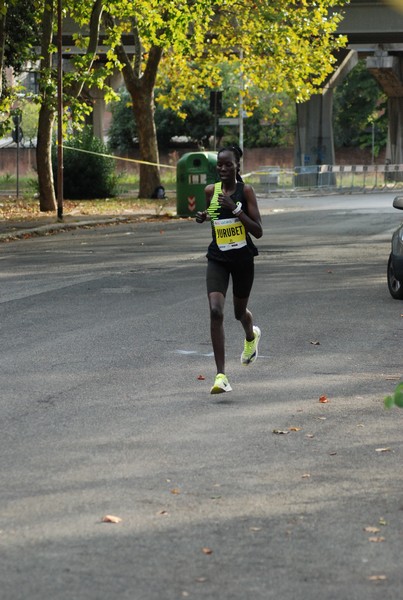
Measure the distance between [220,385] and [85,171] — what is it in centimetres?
3720

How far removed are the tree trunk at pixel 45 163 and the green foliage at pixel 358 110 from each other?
195ft

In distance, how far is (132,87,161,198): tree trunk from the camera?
46125mm

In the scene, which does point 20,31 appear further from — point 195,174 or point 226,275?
point 226,275

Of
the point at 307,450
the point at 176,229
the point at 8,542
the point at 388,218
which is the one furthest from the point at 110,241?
the point at 8,542

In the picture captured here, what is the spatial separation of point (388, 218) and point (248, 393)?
24.1 metres

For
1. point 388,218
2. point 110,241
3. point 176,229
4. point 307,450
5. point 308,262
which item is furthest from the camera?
point 388,218

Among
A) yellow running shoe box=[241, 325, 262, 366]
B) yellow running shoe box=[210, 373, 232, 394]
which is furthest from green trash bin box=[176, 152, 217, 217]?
yellow running shoe box=[210, 373, 232, 394]

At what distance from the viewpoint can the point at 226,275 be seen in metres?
10.4

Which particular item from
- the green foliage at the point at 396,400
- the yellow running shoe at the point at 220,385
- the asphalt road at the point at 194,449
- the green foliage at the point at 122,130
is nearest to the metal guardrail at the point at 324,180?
the green foliage at the point at 122,130

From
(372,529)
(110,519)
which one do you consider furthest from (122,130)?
(372,529)

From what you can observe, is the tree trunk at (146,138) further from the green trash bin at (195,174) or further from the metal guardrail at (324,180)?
the green trash bin at (195,174)

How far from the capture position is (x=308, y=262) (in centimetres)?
2112

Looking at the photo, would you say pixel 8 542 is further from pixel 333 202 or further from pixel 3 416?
pixel 333 202

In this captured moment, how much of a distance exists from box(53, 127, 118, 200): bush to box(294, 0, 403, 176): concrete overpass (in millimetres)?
12734
